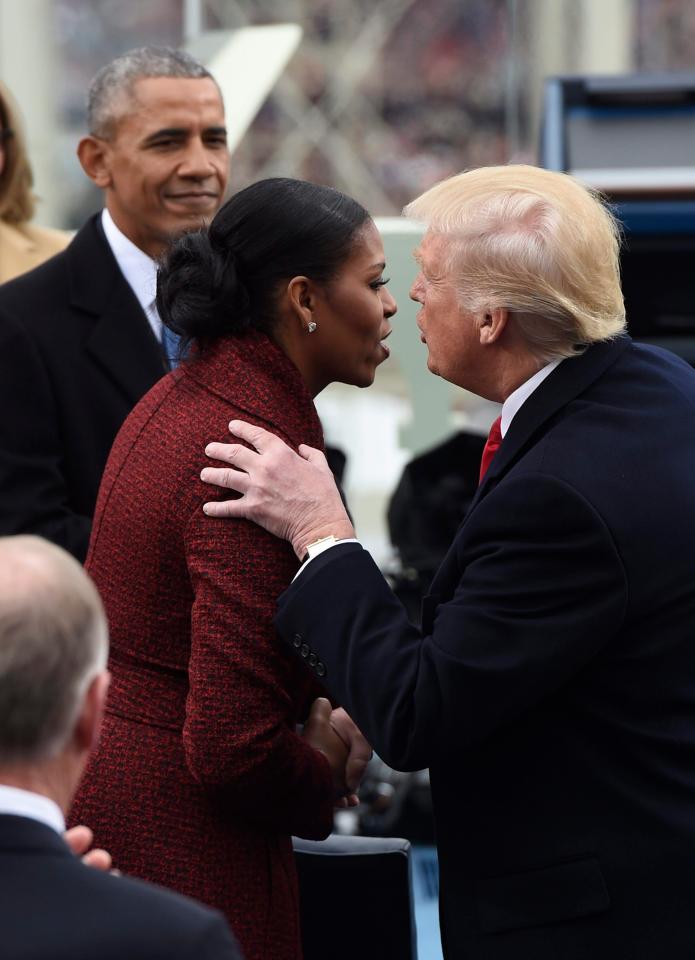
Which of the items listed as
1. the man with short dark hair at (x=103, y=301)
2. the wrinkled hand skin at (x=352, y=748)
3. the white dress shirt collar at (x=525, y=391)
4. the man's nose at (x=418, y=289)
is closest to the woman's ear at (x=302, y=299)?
the man's nose at (x=418, y=289)

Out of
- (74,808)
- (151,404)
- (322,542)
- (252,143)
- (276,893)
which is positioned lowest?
(252,143)

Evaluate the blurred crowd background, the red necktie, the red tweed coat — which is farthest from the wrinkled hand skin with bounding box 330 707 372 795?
the blurred crowd background

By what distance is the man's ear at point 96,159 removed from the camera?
2.89 m

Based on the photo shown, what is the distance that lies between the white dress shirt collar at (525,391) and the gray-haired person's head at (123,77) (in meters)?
1.39

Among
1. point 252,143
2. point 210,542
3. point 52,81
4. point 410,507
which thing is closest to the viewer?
point 210,542

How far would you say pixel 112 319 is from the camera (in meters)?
2.59

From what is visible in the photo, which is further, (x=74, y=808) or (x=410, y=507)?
(x=410, y=507)

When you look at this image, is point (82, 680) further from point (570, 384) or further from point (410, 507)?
point (410, 507)

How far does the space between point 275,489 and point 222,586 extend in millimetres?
126

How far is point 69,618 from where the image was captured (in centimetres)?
124

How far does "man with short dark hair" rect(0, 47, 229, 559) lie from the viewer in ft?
7.97

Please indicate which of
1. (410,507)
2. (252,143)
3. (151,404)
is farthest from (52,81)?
(151,404)

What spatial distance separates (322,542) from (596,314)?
0.41m

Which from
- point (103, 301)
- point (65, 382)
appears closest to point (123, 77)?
point (103, 301)
